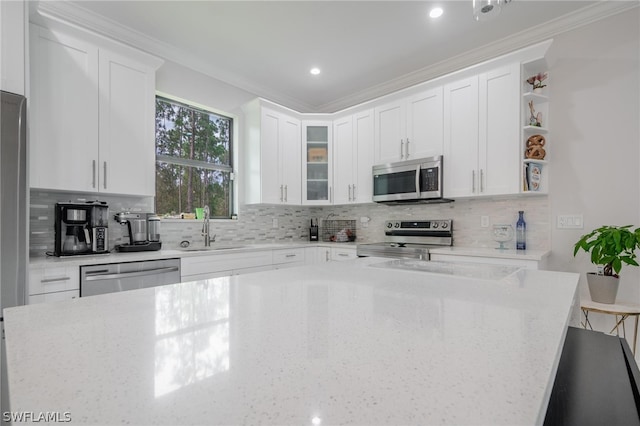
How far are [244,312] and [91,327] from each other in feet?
1.00

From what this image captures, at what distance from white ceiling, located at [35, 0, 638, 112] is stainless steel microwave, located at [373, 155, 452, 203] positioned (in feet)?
3.43

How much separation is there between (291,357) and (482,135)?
2921mm

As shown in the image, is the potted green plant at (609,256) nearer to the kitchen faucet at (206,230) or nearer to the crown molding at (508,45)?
the crown molding at (508,45)

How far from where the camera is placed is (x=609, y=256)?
84.1 inches

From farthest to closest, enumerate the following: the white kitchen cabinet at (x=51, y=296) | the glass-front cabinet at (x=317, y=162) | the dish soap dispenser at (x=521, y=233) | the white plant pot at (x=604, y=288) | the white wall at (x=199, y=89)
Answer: the glass-front cabinet at (x=317, y=162) < the white wall at (x=199, y=89) < the dish soap dispenser at (x=521, y=233) < the white plant pot at (x=604, y=288) < the white kitchen cabinet at (x=51, y=296)

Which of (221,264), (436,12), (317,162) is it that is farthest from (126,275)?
(436,12)

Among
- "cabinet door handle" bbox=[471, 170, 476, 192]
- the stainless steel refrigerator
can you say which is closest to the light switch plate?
"cabinet door handle" bbox=[471, 170, 476, 192]

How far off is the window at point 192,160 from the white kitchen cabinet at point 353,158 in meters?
1.29

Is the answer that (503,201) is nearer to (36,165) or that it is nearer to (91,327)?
(91,327)

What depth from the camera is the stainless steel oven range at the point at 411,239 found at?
3021 millimetres

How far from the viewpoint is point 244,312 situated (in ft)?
2.43

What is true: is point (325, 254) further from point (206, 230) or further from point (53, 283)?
point (53, 283)

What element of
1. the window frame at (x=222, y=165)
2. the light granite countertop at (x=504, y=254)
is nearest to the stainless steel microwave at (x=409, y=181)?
the light granite countertop at (x=504, y=254)

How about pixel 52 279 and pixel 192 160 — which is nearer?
pixel 52 279
